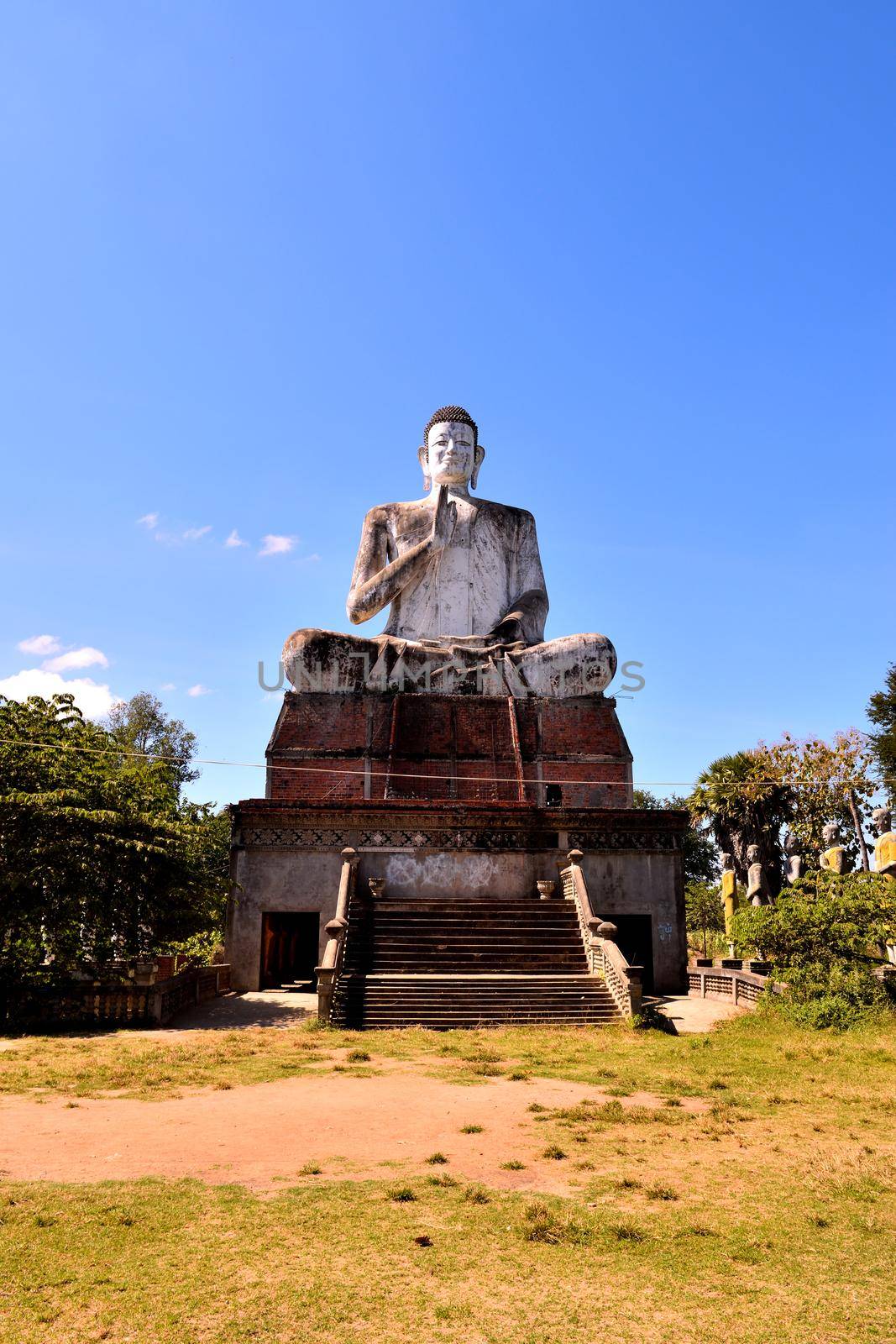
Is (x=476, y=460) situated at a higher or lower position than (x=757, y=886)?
higher

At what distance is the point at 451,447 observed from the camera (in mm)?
25016

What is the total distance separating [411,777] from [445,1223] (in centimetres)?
1455

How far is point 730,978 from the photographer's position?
16.6 metres

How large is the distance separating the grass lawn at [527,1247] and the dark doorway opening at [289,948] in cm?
Answer: 1017

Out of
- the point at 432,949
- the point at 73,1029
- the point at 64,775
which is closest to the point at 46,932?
the point at 73,1029

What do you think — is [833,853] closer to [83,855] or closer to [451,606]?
[451,606]

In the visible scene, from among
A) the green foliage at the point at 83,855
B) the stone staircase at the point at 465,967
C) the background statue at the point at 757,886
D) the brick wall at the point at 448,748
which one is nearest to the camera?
the stone staircase at the point at 465,967

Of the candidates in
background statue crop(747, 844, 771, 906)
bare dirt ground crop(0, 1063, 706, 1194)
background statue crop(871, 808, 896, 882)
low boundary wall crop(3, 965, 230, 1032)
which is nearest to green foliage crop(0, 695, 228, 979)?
low boundary wall crop(3, 965, 230, 1032)

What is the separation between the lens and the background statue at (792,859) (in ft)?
83.0

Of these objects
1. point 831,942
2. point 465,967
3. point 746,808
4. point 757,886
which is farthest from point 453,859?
point 746,808

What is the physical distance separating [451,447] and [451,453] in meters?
0.16

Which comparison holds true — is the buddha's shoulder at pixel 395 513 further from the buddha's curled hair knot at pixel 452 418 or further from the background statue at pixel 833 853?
the background statue at pixel 833 853

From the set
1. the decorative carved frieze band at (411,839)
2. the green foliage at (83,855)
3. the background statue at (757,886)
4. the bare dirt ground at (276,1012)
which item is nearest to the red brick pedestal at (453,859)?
the decorative carved frieze band at (411,839)

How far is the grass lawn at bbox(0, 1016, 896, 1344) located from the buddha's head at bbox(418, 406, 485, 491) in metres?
19.4
